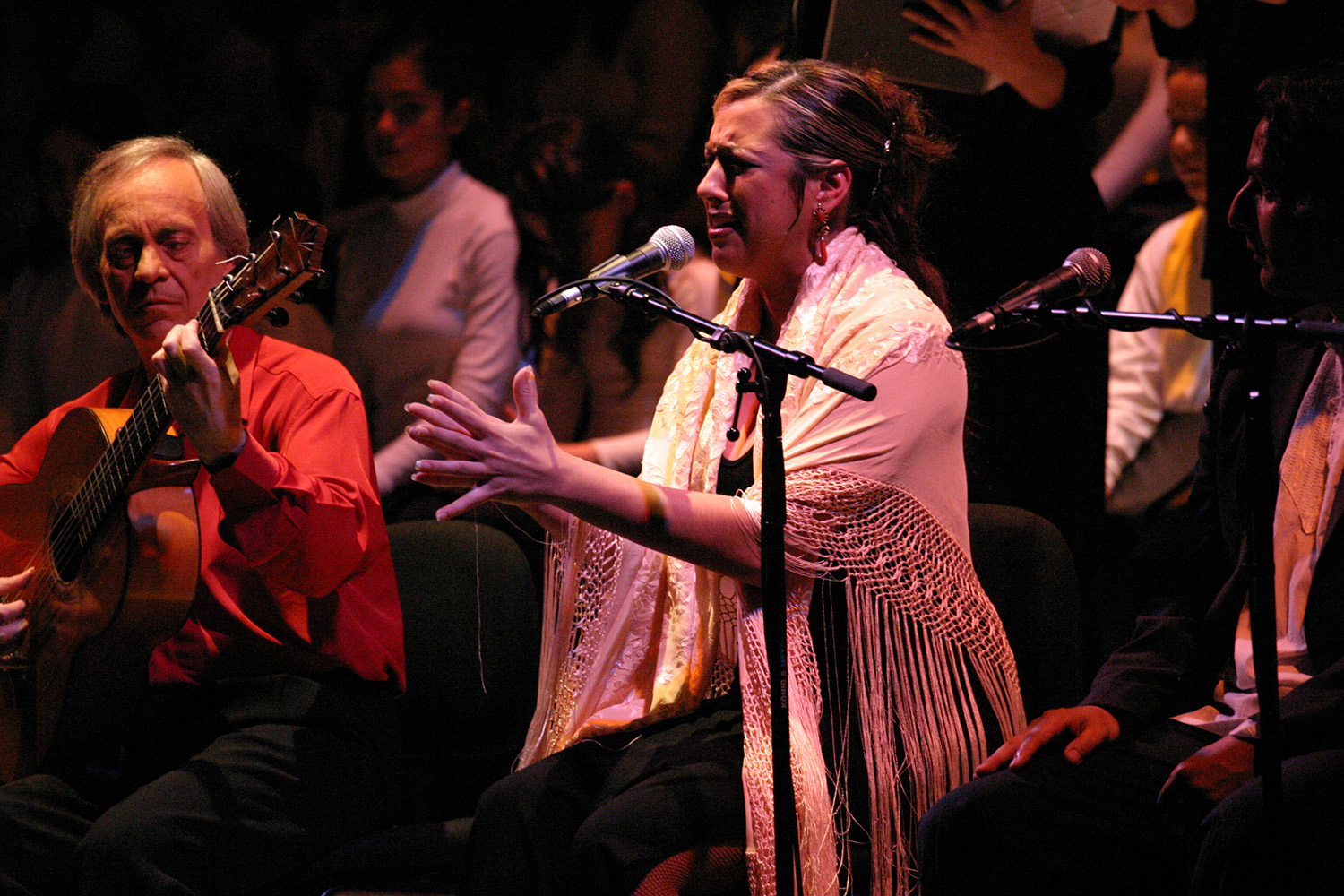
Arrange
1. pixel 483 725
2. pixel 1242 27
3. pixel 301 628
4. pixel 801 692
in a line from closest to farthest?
pixel 801 692 < pixel 301 628 < pixel 483 725 < pixel 1242 27

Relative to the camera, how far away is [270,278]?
189cm

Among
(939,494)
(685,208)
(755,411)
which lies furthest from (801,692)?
(685,208)

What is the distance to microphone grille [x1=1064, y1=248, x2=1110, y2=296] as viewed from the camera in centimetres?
161

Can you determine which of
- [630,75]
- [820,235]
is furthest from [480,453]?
[630,75]

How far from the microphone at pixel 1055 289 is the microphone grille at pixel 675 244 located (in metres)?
0.42

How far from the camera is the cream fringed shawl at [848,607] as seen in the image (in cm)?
192

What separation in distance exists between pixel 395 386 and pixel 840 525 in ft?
8.10

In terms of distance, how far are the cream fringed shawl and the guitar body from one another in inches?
25.2

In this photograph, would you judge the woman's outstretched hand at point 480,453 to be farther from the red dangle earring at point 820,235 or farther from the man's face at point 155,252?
the man's face at point 155,252

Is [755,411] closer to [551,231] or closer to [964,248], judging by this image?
[964,248]

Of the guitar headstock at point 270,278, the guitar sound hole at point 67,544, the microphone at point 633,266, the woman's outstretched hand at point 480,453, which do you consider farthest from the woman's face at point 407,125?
the woman's outstretched hand at point 480,453

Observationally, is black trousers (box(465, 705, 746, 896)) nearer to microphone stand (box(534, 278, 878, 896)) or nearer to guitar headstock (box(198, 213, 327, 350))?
microphone stand (box(534, 278, 878, 896))

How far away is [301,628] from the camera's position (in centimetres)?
212

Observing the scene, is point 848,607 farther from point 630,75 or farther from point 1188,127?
point 630,75
